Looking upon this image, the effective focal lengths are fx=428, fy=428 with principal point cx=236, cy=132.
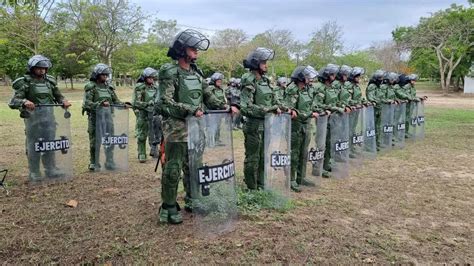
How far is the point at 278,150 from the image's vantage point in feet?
17.3

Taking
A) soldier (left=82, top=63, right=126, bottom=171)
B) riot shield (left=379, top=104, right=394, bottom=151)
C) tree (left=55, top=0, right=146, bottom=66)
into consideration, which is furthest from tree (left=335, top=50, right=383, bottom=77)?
soldier (left=82, top=63, right=126, bottom=171)

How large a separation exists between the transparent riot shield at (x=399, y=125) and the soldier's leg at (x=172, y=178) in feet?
23.1

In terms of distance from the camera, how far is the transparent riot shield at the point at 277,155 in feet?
17.0

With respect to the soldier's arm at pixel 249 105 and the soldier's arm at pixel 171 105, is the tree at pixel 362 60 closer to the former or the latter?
the soldier's arm at pixel 249 105

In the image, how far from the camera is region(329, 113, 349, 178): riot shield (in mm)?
6963

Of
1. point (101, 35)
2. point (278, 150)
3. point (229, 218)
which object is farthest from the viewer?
point (101, 35)

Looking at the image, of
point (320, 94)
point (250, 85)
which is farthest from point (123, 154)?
point (320, 94)

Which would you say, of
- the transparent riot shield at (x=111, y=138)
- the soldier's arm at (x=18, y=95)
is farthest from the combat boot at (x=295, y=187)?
the soldier's arm at (x=18, y=95)

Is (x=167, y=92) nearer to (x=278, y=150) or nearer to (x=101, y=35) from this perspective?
(x=278, y=150)

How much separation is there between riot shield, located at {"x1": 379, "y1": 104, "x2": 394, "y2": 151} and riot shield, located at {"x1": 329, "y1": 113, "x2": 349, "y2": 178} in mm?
2608

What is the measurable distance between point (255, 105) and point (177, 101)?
4.00 ft

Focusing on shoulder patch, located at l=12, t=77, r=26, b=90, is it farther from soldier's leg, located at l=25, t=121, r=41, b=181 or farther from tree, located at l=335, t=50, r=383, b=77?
tree, located at l=335, t=50, r=383, b=77

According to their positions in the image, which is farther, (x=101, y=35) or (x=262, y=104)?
(x=101, y=35)

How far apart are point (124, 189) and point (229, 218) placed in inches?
87.5
